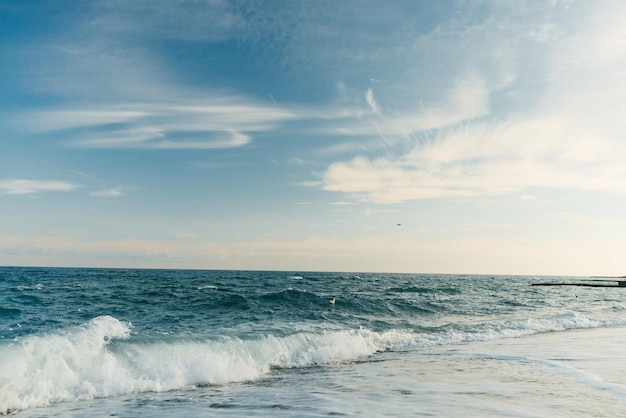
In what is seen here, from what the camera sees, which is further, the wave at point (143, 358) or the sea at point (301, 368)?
the wave at point (143, 358)

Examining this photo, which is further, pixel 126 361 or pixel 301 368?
pixel 301 368

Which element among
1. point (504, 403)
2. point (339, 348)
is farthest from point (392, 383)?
point (339, 348)

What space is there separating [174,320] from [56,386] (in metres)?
12.6

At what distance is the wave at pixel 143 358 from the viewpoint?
36.4ft

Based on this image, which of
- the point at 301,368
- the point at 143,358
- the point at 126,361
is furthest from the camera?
the point at 301,368

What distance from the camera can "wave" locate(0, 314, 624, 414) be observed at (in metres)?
11.1

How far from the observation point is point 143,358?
46.9 ft

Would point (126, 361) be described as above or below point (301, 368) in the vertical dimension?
above

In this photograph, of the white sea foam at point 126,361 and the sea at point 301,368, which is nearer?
the sea at point 301,368

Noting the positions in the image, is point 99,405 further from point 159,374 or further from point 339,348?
point 339,348

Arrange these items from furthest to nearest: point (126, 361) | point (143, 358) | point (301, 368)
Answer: point (301, 368)
point (143, 358)
point (126, 361)

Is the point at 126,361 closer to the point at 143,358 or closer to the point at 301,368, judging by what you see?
the point at 143,358

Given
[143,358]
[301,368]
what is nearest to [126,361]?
[143,358]

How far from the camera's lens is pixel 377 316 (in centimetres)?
2811
